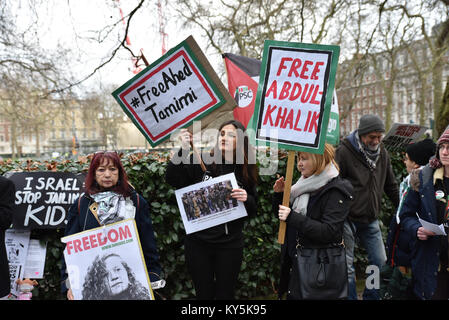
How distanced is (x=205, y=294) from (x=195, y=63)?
72.2 inches

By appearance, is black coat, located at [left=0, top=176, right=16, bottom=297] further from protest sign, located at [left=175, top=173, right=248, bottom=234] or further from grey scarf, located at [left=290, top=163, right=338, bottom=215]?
grey scarf, located at [left=290, top=163, right=338, bottom=215]

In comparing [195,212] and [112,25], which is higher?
[112,25]

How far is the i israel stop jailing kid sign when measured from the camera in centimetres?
251

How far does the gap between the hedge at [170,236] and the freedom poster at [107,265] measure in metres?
1.43

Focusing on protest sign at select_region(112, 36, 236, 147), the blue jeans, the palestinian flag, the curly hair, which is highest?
the palestinian flag

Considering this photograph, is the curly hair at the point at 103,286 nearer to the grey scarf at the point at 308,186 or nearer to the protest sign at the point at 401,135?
the grey scarf at the point at 308,186

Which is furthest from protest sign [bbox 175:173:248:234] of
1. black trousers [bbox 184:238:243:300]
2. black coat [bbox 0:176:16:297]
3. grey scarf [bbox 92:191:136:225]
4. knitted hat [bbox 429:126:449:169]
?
knitted hat [bbox 429:126:449:169]

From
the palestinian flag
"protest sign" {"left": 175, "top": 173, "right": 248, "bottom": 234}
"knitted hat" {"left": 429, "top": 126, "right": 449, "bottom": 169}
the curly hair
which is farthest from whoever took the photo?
the palestinian flag

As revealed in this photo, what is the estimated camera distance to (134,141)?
104 ft

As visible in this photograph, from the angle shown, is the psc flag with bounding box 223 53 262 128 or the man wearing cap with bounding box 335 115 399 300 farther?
the psc flag with bounding box 223 53 262 128

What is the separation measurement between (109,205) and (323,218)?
146cm

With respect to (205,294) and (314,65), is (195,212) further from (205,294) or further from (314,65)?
(314,65)

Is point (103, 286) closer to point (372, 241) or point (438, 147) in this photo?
point (438, 147)

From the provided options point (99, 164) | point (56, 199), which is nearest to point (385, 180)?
point (99, 164)
